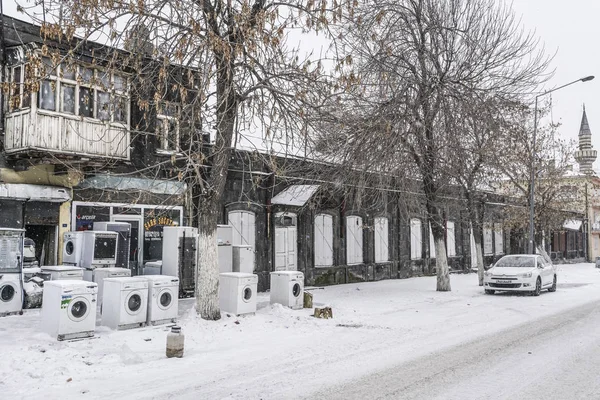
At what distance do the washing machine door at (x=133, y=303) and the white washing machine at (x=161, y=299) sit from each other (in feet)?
1.10

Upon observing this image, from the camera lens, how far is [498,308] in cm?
1572

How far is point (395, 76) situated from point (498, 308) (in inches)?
316

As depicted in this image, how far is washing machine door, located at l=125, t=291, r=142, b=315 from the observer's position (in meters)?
11.0

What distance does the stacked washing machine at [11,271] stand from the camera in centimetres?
1195

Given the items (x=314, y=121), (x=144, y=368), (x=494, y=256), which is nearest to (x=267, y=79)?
(x=314, y=121)

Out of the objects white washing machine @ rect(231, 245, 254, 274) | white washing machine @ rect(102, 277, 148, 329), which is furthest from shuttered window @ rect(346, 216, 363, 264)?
white washing machine @ rect(102, 277, 148, 329)

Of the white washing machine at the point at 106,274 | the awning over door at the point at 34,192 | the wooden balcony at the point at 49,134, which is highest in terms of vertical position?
the wooden balcony at the point at 49,134

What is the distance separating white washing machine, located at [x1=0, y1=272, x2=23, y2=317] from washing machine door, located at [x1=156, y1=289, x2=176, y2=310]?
11.1 feet

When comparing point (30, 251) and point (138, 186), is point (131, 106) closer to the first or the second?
point (138, 186)

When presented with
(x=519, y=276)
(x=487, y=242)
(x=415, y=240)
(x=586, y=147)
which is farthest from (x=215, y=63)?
(x=586, y=147)

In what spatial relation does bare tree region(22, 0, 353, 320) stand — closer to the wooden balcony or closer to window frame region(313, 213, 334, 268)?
the wooden balcony

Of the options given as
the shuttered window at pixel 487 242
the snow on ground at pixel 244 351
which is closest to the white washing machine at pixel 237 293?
the snow on ground at pixel 244 351

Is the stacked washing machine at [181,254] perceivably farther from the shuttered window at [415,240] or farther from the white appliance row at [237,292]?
the shuttered window at [415,240]

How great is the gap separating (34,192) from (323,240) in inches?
467
